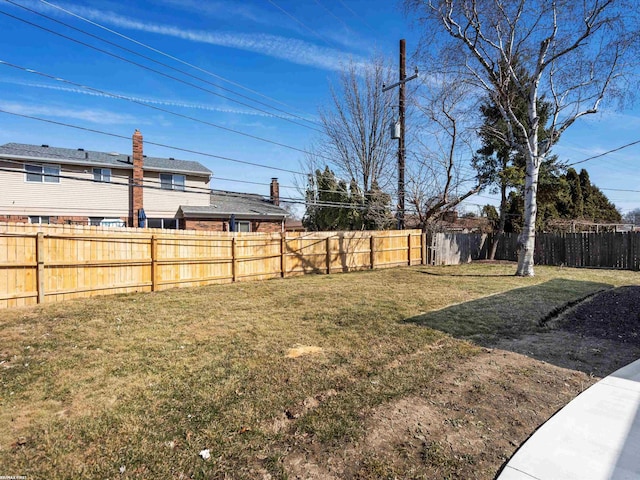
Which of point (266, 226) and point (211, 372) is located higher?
point (266, 226)

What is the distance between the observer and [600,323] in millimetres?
5480

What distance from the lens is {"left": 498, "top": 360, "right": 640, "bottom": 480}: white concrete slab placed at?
6.70ft

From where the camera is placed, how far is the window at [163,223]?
64.1ft

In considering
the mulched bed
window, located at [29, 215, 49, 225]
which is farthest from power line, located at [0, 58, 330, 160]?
window, located at [29, 215, 49, 225]

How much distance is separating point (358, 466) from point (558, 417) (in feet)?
5.60

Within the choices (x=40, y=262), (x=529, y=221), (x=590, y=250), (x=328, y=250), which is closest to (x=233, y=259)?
(x=328, y=250)

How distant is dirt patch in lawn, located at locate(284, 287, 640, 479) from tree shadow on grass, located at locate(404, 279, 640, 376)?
0.03 meters

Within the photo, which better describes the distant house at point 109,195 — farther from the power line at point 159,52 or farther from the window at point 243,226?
the power line at point 159,52

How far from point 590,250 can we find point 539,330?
1267 centimetres

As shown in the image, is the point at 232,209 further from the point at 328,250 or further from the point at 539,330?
the point at 539,330

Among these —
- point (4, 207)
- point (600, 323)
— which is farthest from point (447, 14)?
point (4, 207)

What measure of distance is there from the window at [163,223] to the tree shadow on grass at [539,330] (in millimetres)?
17726

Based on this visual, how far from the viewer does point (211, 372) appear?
3598 mm

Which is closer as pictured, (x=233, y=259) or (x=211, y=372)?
(x=211, y=372)
